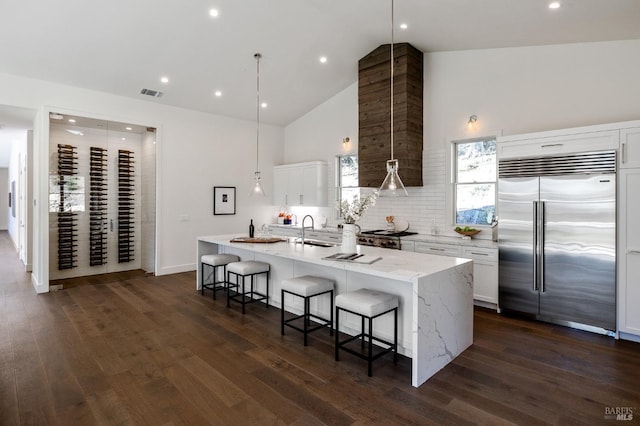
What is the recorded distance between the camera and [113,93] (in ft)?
19.7

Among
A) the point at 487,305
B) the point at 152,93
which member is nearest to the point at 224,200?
the point at 152,93

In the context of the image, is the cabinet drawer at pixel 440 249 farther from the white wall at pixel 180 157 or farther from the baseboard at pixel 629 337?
the white wall at pixel 180 157

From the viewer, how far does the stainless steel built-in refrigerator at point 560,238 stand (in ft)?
12.3

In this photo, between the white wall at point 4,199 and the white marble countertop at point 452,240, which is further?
the white wall at point 4,199

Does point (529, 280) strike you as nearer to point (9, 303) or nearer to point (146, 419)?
point (146, 419)

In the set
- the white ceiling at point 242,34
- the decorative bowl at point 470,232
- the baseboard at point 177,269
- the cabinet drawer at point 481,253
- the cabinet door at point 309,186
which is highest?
the white ceiling at point 242,34

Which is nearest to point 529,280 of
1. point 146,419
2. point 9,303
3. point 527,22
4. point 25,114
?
point 527,22

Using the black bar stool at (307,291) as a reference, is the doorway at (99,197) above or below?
above

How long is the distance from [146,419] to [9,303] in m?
4.01

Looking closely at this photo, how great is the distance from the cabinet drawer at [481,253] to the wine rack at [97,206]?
588 cm

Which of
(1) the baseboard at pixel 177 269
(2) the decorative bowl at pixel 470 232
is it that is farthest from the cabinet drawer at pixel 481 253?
(1) the baseboard at pixel 177 269

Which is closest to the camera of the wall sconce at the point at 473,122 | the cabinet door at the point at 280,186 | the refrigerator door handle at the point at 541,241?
the refrigerator door handle at the point at 541,241

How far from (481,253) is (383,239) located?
1.38 m

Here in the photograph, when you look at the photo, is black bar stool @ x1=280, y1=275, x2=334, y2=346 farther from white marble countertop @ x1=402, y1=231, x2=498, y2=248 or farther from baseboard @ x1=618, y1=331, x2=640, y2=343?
baseboard @ x1=618, y1=331, x2=640, y2=343
